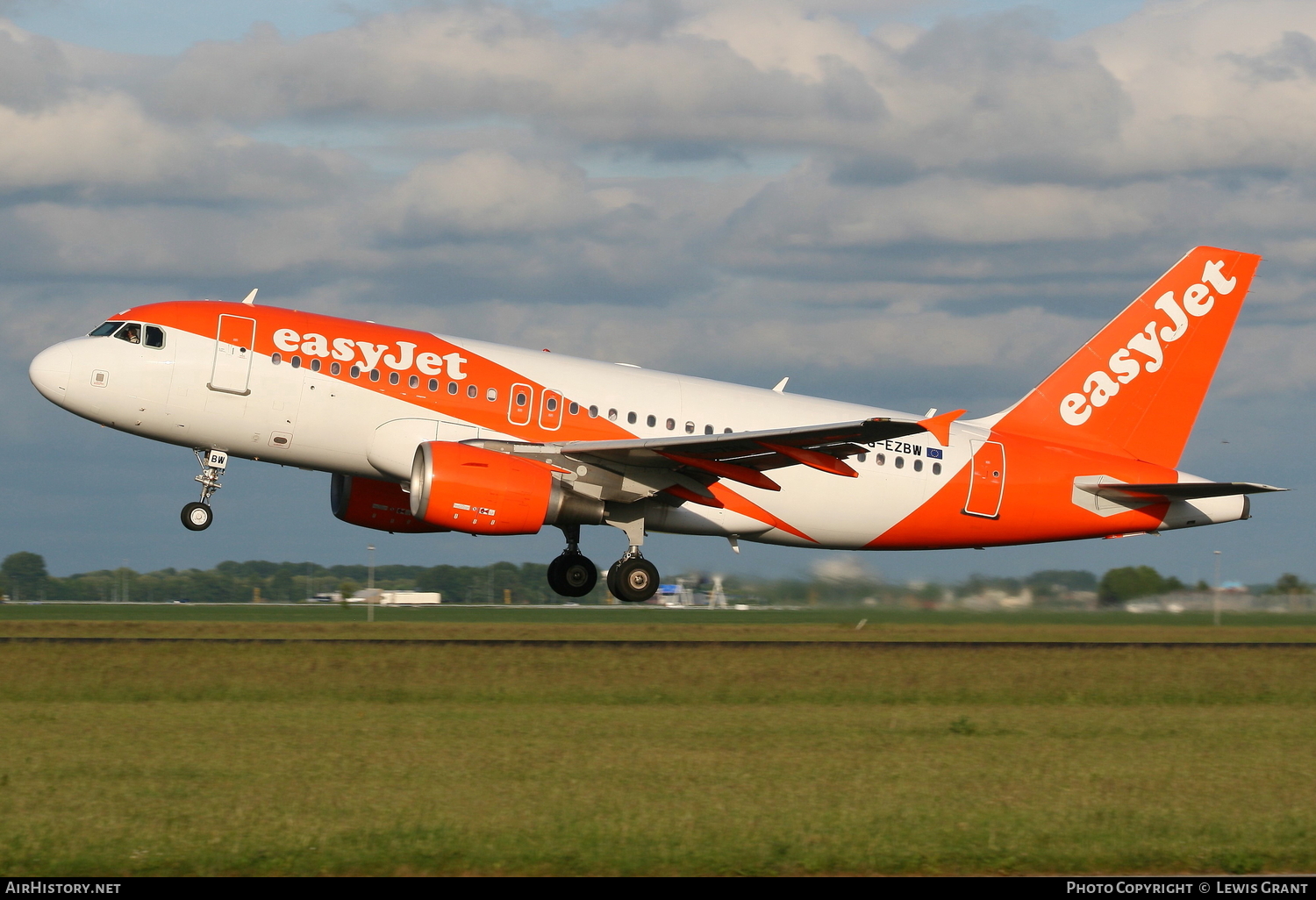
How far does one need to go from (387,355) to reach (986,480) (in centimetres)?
1318

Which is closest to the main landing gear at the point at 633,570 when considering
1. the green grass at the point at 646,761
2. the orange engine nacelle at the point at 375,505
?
the orange engine nacelle at the point at 375,505

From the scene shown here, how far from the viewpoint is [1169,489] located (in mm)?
30625

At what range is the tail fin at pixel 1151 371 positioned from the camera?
3225 centimetres

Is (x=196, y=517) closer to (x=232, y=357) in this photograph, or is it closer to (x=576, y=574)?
(x=232, y=357)

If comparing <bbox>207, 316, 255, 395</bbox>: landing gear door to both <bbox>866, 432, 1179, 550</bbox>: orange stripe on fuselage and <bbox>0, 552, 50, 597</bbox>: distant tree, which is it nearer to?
<bbox>866, 432, 1179, 550</bbox>: orange stripe on fuselage

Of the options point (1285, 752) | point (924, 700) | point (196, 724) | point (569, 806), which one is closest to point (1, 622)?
point (196, 724)

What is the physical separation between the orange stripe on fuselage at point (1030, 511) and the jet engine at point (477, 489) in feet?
28.5

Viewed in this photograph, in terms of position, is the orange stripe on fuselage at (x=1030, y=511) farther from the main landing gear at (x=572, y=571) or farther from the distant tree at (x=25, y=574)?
the distant tree at (x=25, y=574)

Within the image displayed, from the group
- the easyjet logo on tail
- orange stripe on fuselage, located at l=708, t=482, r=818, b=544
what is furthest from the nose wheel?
the easyjet logo on tail

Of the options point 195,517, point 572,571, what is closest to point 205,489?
point 195,517

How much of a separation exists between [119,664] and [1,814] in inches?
378

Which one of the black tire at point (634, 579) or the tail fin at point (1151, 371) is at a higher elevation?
the tail fin at point (1151, 371)

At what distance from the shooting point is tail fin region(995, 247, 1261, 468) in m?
32.2

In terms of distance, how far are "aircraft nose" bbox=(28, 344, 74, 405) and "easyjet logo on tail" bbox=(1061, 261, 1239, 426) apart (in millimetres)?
21160
